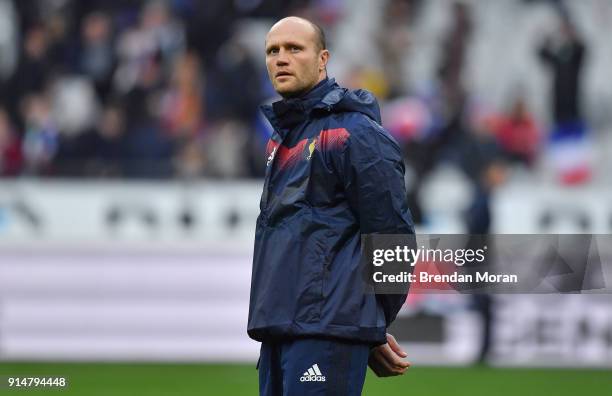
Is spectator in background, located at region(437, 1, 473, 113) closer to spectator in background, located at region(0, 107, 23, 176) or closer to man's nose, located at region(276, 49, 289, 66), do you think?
spectator in background, located at region(0, 107, 23, 176)

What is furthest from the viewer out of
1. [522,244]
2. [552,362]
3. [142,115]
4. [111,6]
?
[111,6]

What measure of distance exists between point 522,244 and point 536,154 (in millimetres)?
10293

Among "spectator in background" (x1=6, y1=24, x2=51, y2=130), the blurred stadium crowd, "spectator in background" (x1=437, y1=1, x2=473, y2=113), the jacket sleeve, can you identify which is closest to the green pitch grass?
the blurred stadium crowd

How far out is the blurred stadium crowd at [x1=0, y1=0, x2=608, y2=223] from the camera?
14789mm

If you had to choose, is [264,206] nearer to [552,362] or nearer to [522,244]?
[522,244]

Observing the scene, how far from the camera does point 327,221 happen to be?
186 inches

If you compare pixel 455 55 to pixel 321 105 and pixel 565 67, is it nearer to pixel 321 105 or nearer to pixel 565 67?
pixel 565 67

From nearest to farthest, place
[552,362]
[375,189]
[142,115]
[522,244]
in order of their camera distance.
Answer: [375,189] → [522,244] → [552,362] → [142,115]

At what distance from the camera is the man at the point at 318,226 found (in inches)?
183

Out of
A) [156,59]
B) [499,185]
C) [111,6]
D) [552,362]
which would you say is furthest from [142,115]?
[552,362]

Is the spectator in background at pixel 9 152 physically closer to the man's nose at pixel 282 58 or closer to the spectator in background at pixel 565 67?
the spectator in background at pixel 565 67

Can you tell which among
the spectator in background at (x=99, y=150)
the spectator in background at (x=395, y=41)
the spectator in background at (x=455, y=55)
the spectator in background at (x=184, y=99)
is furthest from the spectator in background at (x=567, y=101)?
the spectator in background at (x=99, y=150)

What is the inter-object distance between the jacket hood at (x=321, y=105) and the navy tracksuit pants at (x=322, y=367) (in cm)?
82

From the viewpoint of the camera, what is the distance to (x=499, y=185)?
46.4 ft
